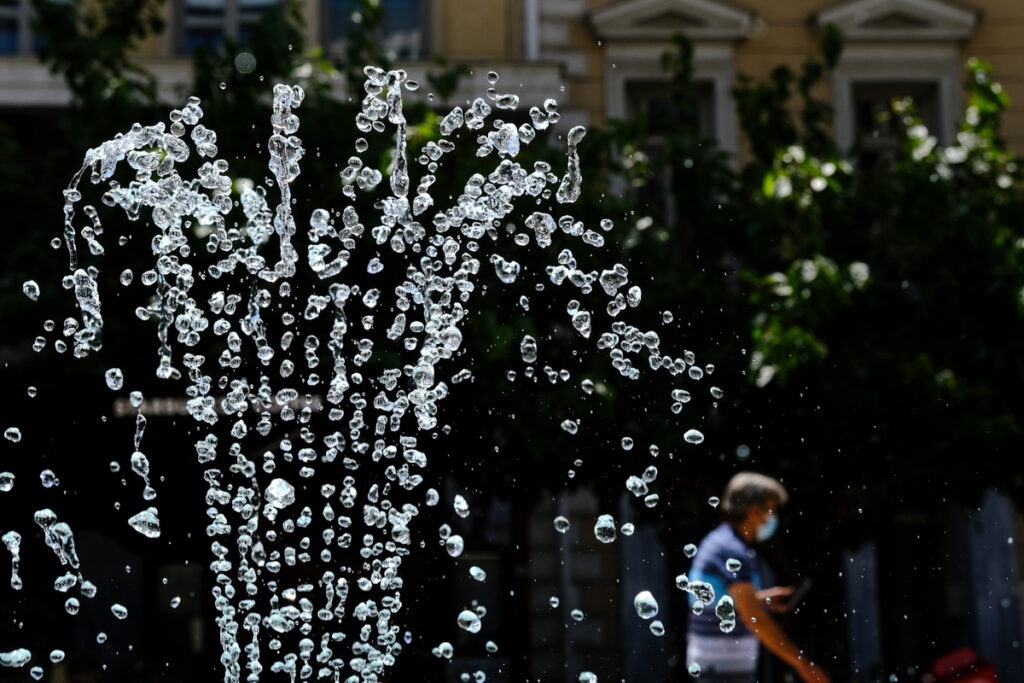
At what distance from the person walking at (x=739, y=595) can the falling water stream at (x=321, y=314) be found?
1334 millimetres

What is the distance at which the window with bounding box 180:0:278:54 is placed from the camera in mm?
10156

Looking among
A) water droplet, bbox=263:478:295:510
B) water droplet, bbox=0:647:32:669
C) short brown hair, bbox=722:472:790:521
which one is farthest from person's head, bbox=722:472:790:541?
water droplet, bbox=0:647:32:669

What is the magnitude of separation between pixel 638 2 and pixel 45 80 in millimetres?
4434

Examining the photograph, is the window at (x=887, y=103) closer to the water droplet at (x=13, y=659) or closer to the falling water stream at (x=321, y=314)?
the falling water stream at (x=321, y=314)

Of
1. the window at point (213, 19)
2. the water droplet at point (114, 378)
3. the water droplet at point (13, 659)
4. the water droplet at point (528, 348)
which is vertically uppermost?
the window at point (213, 19)

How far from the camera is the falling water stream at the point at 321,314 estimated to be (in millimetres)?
6297

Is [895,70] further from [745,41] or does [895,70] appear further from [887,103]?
[745,41]

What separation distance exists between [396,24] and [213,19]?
1.41m

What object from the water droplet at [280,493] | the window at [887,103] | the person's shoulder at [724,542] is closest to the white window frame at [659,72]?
the window at [887,103]

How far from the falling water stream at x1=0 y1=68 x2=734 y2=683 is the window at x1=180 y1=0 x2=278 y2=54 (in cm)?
328

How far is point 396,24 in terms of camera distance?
33.7 feet

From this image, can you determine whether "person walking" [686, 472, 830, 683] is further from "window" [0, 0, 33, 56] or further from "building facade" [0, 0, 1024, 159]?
"window" [0, 0, 33, 56]

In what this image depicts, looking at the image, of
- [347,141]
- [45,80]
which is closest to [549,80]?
[347,141]

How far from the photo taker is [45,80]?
929 centimetres
